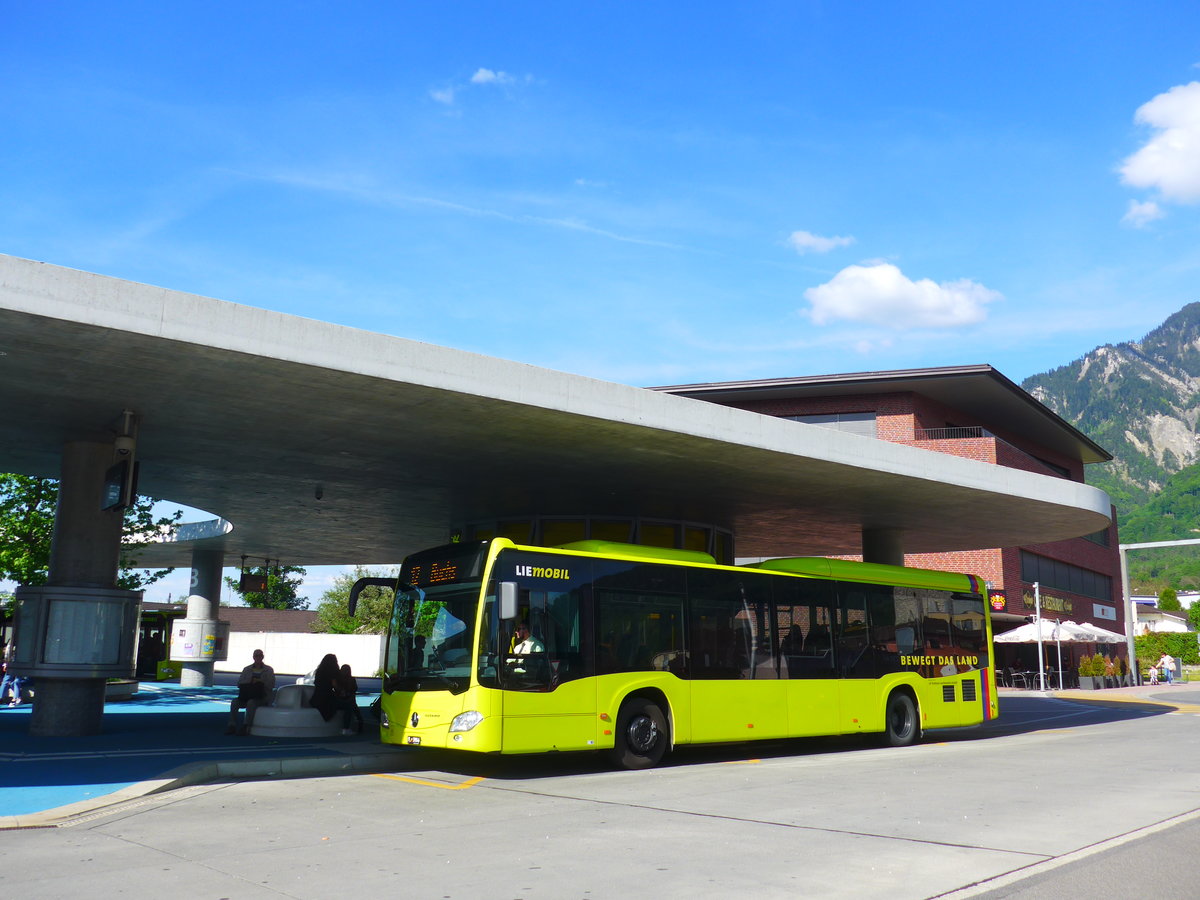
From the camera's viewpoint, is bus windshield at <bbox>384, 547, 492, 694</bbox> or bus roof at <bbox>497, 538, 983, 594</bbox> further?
bus roof at <bbox>497, 538, 983, 594</bbox>

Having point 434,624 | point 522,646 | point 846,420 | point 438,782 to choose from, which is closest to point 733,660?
point 522,646

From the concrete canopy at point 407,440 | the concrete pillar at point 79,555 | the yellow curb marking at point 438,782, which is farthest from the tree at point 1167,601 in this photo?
the concrete pillar at point 79,555

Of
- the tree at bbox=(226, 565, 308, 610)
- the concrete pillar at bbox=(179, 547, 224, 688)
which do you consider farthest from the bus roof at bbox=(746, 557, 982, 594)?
the tree at bbox=(226, 565, 308, 610)

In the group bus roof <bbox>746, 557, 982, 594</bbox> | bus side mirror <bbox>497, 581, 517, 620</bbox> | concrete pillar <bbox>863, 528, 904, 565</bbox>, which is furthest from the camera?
concrete pillar <bbox>863, 528, 904, 565</bbox>

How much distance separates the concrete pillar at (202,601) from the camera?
34500mm

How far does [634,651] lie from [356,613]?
50.9 metres

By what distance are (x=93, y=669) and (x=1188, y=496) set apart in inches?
8294

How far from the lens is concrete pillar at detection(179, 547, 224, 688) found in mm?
34500

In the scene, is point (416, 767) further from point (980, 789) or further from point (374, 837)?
point (980, 789)

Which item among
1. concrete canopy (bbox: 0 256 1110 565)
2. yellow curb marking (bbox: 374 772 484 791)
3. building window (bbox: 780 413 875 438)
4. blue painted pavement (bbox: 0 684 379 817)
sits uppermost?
building window (bbox: 780 413 875 438)

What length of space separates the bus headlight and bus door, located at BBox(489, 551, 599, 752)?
351 mm

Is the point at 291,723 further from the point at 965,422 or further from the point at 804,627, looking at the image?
the point at 965,422

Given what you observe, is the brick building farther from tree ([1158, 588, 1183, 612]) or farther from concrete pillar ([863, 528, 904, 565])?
tree ([1158, 588, 1183, 612])

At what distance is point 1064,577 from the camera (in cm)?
5481
